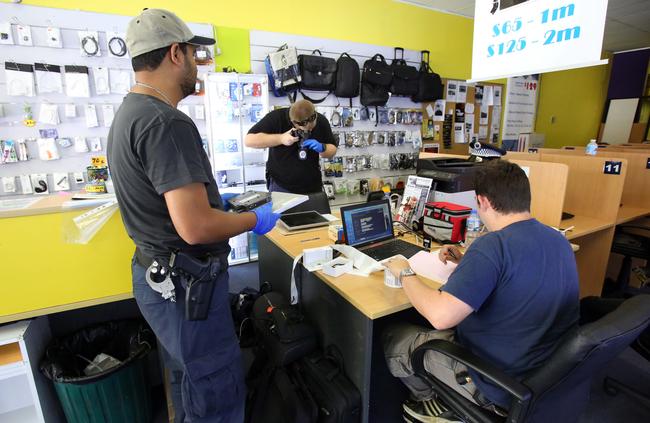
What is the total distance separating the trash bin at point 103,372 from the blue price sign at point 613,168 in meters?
3.12

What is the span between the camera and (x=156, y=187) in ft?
3.30

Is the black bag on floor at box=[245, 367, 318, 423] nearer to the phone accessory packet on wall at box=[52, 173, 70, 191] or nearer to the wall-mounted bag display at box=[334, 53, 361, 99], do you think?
the phone accessory packet on wall at box=[52, 173, 70, 191]

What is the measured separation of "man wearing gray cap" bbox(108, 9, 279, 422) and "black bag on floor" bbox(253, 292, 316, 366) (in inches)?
11.6

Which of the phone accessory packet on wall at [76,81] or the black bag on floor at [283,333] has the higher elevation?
the phone accessory packet on wall at [76,81]

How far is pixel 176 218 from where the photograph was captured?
1.02 m

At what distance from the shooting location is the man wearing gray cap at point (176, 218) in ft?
3.33

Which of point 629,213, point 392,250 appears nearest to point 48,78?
point 392,250


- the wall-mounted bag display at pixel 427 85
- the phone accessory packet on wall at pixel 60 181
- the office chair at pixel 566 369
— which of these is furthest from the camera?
the wall-mounted bag display at pixel 427 85

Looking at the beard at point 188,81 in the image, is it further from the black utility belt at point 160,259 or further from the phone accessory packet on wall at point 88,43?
the phone accessory packet on wall at point 88,43

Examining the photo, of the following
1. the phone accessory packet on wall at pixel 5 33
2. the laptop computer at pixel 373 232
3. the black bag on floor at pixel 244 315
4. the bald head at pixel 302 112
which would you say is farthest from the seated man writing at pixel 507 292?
the phone accessory packet on wall at pixel 5 33

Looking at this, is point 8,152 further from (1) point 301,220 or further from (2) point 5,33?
(1) point 301,220

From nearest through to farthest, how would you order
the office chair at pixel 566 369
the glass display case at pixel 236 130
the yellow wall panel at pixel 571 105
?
the office chair at pixel 566 369, the glass display case at pixel 236 130, the yellow wall panel at pixel 571 105

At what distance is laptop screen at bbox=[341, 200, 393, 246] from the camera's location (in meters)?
1.78

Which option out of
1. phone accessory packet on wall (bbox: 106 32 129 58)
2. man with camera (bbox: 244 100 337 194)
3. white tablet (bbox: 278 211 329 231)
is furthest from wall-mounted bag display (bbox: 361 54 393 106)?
phone accessory packet on wall (bbox: 106 32 129 58)
